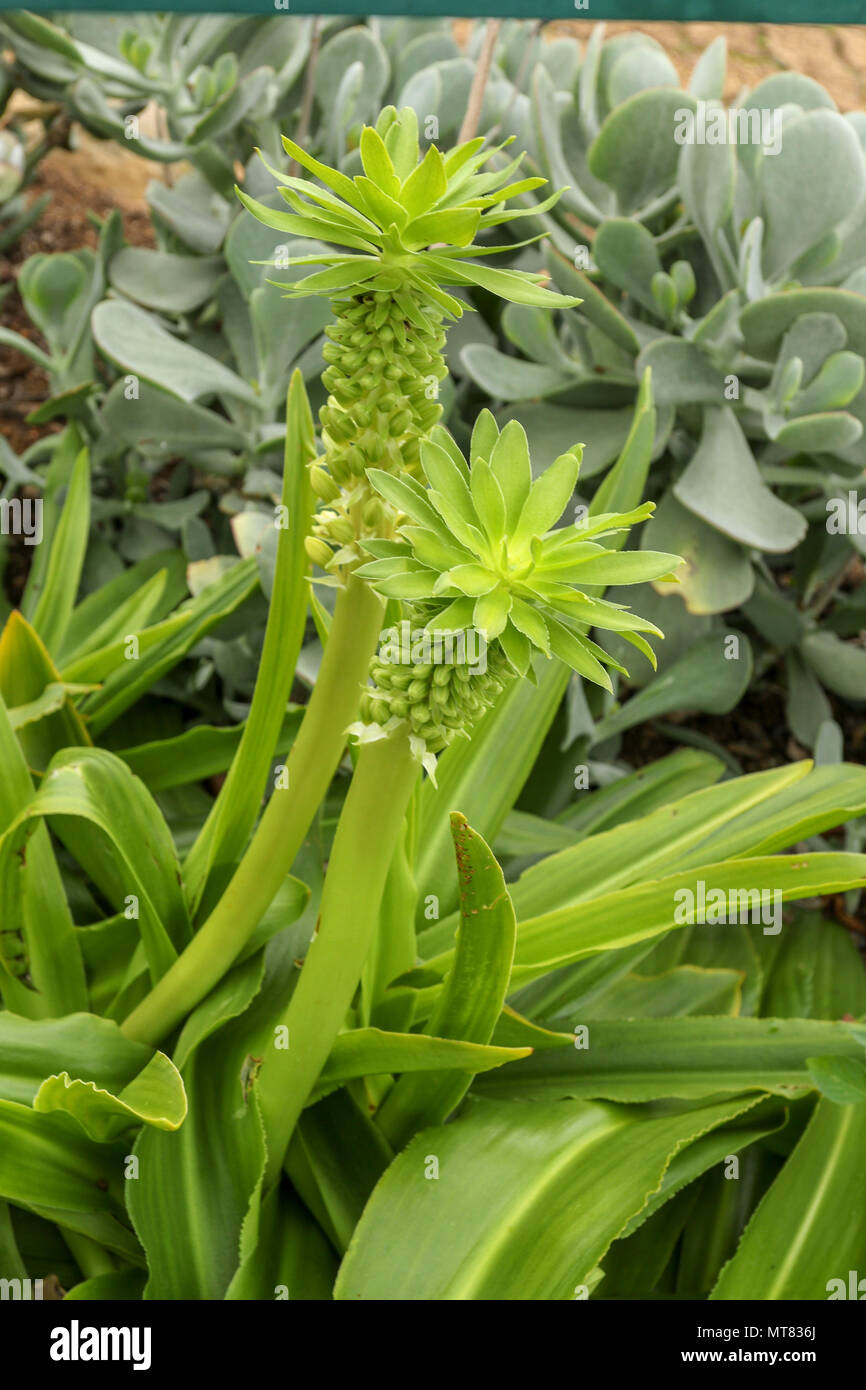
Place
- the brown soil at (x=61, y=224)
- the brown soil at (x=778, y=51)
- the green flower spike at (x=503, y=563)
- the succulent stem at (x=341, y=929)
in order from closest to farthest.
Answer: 1. the green flower spike at (x=503, y=563)
2. the succulent stem at (x=341, y=929)
3. the brown soil at (x=61, y=224)
4. the brown soil at (x=778, y=51)

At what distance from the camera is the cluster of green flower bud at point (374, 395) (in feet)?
2.14

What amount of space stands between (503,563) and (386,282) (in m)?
0.18

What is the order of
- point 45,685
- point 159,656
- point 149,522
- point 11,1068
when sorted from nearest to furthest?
point 11,1068
point 45,685
point 159,656
point 149,522

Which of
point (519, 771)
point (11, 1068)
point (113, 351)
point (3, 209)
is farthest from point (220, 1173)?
point (3, 209)

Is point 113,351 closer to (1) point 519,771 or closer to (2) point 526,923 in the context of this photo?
(1) point 519,771

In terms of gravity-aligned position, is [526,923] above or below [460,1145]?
above

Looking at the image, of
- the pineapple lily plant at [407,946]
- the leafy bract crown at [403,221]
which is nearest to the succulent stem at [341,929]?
the pineapple lily plant at [407,946]

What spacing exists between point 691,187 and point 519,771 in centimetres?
66

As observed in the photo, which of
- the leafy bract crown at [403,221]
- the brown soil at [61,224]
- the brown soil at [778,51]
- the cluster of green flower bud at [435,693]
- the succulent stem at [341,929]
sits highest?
the brown soil at [778,51]

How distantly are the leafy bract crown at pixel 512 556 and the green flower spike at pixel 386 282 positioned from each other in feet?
0.27

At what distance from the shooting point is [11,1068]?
848mm

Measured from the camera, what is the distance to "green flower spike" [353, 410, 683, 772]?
0.58 meters

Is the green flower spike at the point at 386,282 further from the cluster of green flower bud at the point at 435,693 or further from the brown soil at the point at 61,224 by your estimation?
the brown soil at the point at 61,224

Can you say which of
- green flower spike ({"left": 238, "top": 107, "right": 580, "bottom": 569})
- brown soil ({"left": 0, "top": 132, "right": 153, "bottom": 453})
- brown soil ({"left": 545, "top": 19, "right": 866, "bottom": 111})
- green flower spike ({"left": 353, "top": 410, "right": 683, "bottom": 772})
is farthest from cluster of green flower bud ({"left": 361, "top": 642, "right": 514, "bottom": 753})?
brown soil ({"left": 545, "top": 19, "right": 866, "bottom": 111})
